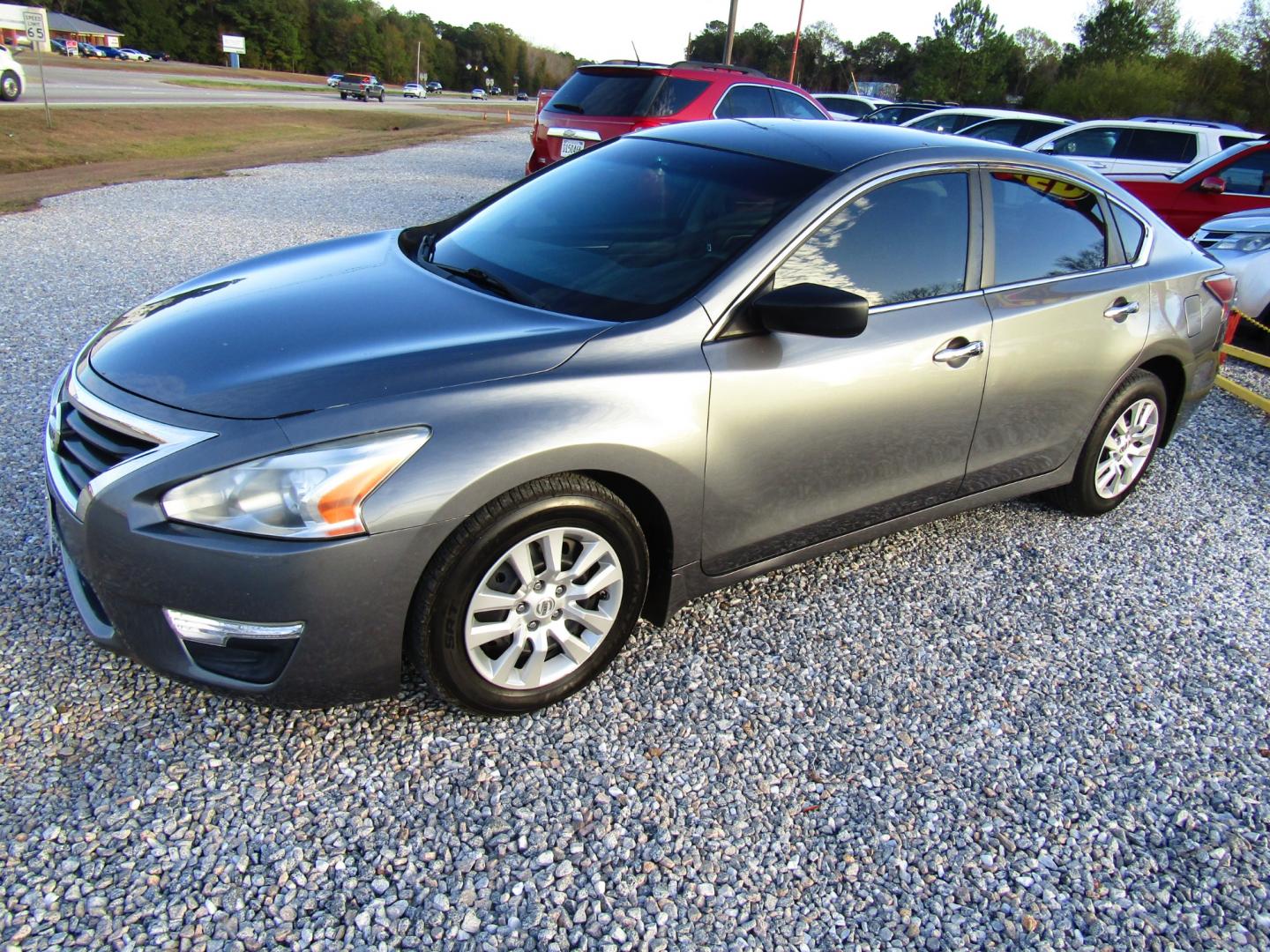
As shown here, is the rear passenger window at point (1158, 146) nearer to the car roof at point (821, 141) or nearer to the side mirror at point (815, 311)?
the car roof at point (821, 141)

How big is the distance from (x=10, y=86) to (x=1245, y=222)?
104ft

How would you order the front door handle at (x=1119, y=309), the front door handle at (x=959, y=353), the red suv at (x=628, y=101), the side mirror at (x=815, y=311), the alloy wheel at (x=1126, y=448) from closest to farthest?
the side mirror at (x=815, y=311)
the front door handle at (x=959, y=353)
the front door handle at (x=1119, y=309)
the alloy wheel at (x=1126, y=448)
the red suv at (x=628, y=101)

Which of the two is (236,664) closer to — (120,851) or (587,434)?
(120,851)

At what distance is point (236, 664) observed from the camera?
242 cm

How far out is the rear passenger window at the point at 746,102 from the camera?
10977mm

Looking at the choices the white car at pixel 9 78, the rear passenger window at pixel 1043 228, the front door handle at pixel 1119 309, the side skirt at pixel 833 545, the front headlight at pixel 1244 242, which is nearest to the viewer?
the side skirt at pixel 833 545

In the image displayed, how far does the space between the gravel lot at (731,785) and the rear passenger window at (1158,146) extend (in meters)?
10.1

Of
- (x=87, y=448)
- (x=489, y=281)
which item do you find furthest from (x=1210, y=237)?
(x=87, y=448)

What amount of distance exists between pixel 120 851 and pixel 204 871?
0.22 meters

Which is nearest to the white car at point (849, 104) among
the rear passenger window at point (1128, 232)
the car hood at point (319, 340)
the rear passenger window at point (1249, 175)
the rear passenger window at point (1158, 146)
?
the rear passenger window at point (1158, 146)

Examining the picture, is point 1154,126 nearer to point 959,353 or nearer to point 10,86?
point 959,353

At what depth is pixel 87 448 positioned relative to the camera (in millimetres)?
2582

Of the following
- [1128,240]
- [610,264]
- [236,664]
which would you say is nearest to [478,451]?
[236,664]

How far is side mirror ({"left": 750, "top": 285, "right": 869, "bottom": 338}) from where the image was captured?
2.79m
